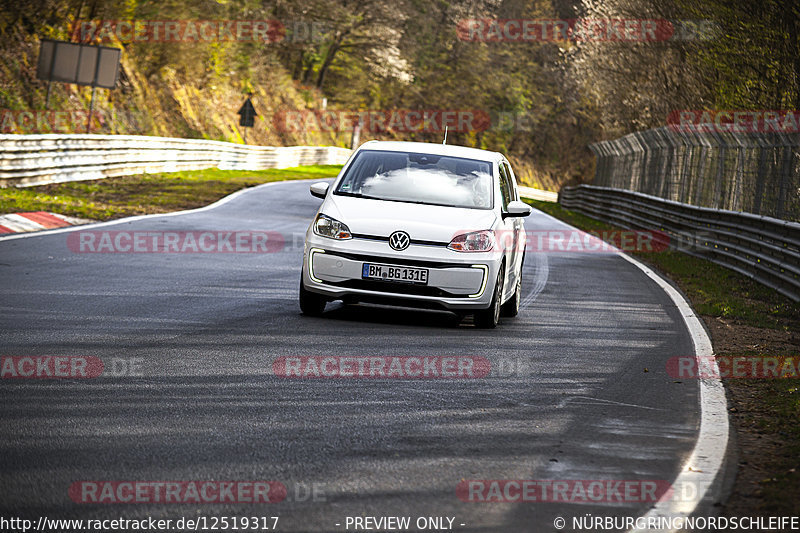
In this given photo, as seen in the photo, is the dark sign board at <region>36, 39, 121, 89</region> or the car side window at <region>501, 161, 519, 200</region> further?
the dark sign board at <region>36, 39, 121, 89</region>

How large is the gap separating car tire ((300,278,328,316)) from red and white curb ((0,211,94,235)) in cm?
719

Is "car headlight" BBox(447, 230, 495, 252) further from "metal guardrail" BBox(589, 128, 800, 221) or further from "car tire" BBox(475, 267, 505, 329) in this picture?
"metal guardrail" BBox(589, 128, 800, 221)

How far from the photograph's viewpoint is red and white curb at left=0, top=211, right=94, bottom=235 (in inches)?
653

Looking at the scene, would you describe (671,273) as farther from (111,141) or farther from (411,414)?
(111,141)

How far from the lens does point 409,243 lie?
394 inches

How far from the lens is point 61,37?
37.8 m

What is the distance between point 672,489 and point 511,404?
180 centimetres

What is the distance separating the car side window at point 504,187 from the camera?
11.4 meters

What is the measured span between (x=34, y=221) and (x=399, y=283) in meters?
9.50

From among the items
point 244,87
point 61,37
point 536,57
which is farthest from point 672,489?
point 536,57

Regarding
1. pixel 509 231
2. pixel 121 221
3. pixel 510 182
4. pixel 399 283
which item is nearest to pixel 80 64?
pixel 121 221

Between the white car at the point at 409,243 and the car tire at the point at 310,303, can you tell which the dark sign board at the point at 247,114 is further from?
the car tire at the point at 310,303

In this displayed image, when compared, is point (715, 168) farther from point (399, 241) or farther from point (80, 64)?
point (80, 64)

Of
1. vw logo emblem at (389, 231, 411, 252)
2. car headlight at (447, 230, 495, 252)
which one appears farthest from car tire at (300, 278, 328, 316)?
car headlight at (447, 230, 495, 252)
